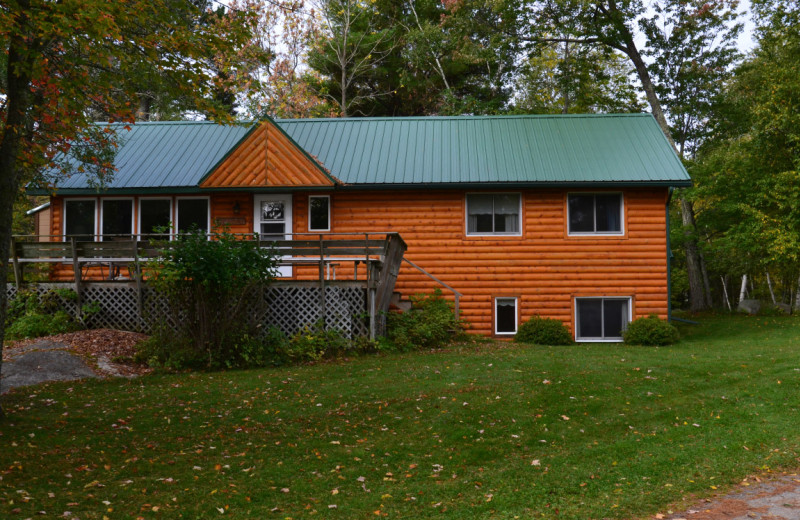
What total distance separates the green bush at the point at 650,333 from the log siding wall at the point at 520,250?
64cm

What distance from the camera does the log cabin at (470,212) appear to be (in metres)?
16.1

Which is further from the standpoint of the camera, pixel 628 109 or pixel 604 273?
pixel 628 109

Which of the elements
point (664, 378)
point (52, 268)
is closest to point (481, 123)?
point (664, 378)

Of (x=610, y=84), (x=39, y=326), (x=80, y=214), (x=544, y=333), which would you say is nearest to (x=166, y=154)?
(x=80, y=214)

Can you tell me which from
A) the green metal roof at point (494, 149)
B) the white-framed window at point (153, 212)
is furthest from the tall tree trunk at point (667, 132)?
the white-framed window at point (153, 212)

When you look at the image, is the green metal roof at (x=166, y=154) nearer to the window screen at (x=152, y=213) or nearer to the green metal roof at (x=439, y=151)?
the green metal roof at (x=439, y=151)

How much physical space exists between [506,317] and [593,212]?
351 cm

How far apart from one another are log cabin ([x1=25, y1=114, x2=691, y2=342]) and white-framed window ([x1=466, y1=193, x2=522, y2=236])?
0.09 feet

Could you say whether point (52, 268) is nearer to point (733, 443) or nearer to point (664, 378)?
point (664, 378)

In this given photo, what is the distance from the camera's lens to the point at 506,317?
54.4 feet

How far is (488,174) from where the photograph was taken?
53.7 feet

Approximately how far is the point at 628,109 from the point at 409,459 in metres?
27.6

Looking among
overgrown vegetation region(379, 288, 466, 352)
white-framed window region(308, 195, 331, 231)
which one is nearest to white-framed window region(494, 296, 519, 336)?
overgrown vegetation region(379, 288, 466, 352)

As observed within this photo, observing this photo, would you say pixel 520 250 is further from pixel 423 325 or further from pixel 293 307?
pixel 293 307
